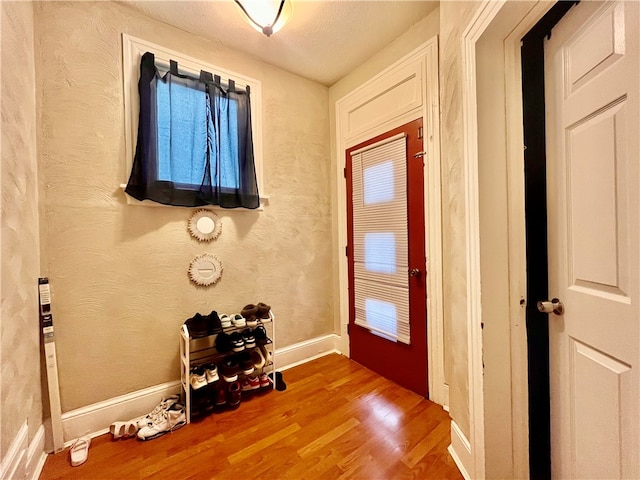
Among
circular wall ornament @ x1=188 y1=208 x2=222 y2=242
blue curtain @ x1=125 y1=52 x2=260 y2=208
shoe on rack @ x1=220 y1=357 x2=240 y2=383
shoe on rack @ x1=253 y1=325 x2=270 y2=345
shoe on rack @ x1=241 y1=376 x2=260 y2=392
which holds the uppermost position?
blue curtain @ x1=125 y1=52 x2=260 y2=208

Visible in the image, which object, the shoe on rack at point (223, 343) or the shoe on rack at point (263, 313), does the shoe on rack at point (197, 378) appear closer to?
the shoe on rack at point (223, 343)

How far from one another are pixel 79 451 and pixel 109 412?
22 centimetres

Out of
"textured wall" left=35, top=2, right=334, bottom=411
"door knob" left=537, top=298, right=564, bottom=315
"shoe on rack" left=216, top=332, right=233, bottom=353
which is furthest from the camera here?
"shoe on rack" left=216, top=332, right=233, bottom=353

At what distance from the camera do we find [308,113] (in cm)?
247

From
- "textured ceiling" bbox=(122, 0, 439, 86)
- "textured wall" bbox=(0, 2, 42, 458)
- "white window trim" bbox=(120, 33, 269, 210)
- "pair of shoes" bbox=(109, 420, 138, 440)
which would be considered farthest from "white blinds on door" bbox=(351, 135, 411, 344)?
"textured wall" bbox=(0, 2, 42, 458)

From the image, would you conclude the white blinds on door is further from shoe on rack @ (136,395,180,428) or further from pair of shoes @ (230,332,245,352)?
shoe on rack @ (136,395,180,428)

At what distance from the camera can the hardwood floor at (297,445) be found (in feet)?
4.17

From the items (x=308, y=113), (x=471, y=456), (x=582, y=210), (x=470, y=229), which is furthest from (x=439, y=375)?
(x=308, y=113)

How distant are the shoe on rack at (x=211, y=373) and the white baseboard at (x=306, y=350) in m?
0.60

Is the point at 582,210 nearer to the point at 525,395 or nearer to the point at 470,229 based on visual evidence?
the point at 470,229

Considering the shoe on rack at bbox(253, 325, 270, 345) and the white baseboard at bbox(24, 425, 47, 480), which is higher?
the shoe on rack at bbox(253, 325, 270, 345)

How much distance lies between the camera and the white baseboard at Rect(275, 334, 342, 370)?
89.5 inches

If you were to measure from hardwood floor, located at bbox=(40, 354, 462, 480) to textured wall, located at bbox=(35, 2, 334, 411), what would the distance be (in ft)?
1.35

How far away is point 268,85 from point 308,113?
0.43m
